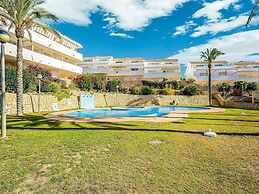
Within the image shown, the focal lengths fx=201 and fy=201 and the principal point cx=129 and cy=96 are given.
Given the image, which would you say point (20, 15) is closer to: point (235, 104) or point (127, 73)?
point (235, 104)

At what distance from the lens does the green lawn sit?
15.5 ft

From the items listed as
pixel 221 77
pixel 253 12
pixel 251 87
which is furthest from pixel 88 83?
pixel 221 77

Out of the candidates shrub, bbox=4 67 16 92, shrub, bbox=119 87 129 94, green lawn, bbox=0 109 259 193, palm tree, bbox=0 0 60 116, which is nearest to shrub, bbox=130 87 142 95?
shrub, bbox=119 87 129 94

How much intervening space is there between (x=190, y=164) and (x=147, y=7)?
19.9 metres

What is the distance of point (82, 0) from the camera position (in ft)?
67.5

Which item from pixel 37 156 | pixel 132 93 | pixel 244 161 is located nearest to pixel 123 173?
pixel 37 156

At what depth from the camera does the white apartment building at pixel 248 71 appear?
55150 mm

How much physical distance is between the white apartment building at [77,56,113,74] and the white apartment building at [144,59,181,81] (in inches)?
446

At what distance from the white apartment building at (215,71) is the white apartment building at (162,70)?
16.6ft

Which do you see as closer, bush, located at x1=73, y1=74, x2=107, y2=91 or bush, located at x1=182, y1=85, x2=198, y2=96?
bush, located at x1=73, y1=74, x2=107, y2=91

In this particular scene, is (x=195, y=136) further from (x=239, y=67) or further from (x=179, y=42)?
(x=239, y=67)

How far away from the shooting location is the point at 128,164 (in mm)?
5887

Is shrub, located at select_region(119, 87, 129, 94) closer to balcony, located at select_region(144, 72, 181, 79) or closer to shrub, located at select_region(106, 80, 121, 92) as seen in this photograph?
shrub, located at select_region(106, 80, 121, 92)

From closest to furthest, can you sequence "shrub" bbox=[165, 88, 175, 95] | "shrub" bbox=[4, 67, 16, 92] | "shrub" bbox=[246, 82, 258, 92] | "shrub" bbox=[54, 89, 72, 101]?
"shrub" bbox=[4, 67, 16, 92] < "shrub" bbox=[54, 89, 72, 101] < "shrub" bbox=[165, 88, 175, 95] < "shrub" bbox=[246, 82, 258, 92]
